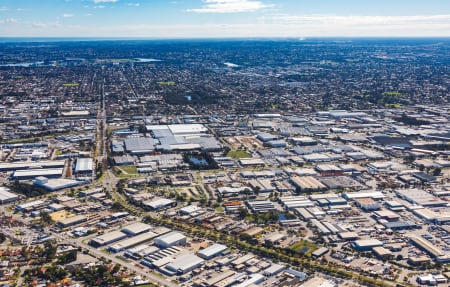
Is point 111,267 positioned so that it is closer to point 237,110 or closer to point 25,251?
point 25,251

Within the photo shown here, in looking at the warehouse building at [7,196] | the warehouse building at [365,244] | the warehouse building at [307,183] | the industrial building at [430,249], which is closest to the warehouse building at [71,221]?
the warehouse building at [7,196]

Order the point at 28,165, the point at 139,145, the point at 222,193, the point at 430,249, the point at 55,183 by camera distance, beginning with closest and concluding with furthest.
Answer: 1. the point at 430,249
2. the point at 222,193
3. the point at 55,183
4. the point at 28,165
5. the point at 139,145

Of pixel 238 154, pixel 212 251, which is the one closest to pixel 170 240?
pixel 212 251

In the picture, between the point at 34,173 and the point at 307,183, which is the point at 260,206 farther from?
the point at 34,173

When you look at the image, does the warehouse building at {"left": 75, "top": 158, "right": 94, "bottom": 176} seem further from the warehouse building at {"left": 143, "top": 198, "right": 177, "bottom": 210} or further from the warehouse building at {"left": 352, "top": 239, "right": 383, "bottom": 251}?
the warehouse building at {"left": 352, "top": 239, "right": 383, "bottom": 251}

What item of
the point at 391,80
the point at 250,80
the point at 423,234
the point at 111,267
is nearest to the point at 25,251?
the point at 111,267
